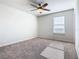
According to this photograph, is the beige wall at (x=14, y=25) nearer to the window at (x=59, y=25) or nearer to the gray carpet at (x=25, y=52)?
the gray carpet at (x=25, y=52)

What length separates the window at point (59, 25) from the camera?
5.81 metres

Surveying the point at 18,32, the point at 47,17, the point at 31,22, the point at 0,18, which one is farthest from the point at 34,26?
the point at 0,18

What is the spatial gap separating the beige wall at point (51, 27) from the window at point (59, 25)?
0.94 feet

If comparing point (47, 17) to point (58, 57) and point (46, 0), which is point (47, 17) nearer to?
point (46, 0)

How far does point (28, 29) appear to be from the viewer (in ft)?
20.8

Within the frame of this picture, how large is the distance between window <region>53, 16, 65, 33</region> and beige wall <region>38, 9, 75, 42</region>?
286 mm

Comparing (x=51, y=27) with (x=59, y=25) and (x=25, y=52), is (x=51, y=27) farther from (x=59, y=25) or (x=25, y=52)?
(x=25, y=52)

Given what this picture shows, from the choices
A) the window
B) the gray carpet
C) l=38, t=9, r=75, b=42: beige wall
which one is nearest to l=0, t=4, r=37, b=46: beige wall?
the gray carpet

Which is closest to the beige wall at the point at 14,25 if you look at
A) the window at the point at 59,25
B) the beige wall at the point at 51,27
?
the beige wall at the point at 51,27

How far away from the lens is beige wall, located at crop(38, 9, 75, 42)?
5297 mm

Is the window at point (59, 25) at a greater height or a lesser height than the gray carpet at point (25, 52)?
greater

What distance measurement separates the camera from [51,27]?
21.4 feet

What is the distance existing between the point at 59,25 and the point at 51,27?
0.75m

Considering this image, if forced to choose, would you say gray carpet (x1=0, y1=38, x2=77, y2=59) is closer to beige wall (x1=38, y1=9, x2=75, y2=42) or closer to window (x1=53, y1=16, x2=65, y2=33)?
beige wall (x1=38, y1=9, x2=75, y2=42)
